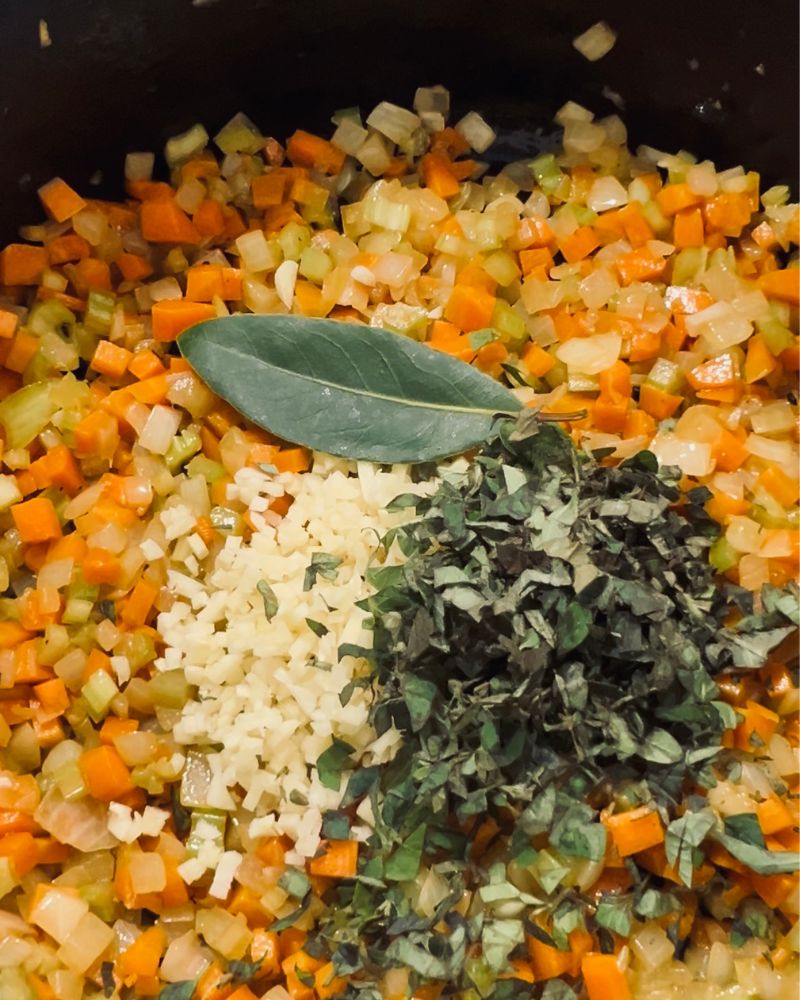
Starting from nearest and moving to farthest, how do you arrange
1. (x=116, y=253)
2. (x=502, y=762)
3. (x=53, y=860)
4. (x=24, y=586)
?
(x=502, y=762), (x=53, y=860), (x=24, y=586), (x=116, y=253)

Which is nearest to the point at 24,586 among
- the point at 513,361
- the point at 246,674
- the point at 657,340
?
the point at 246,674

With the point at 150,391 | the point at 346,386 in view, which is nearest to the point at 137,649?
the point at 150,391

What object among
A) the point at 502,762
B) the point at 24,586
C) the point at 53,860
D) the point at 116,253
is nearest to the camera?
the point at 502,762

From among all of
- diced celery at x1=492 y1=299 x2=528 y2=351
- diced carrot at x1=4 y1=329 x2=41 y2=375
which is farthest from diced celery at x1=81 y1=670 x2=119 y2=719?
diced celery at x1=492 y1=299 x2=528 y2=351

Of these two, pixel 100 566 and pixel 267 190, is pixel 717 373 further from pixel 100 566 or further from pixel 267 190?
pixel 100 566

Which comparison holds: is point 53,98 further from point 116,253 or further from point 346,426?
point 346,426

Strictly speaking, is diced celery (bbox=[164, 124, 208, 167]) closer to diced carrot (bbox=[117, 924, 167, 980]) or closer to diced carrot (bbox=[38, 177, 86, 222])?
diced carrot (bbox=[38, 177, 86, 222])

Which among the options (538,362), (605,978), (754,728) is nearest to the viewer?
(605,978)
